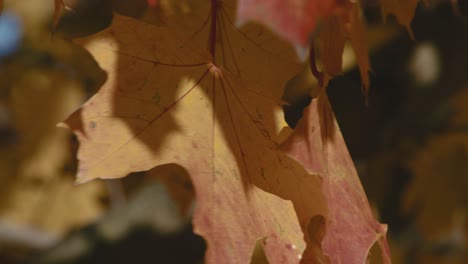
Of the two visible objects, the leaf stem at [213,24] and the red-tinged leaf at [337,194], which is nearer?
the red-tinged leaf at [337,194]

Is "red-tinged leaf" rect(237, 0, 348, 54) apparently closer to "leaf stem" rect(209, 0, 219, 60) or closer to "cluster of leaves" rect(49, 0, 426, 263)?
"cluster of leaves" rect(49, 0, 426, 263)

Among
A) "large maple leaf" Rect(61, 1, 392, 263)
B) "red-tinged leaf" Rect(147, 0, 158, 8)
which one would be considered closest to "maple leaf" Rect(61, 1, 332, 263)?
"large maple leaf" Rect(61, 1, 392, 263)

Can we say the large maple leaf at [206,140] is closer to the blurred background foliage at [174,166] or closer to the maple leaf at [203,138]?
the maple leaf at [203,138]

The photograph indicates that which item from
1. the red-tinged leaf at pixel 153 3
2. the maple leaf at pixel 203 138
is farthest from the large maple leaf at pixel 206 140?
the red-tinged leaf at pixel 153 3

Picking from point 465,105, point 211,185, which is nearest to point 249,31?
point 211,185

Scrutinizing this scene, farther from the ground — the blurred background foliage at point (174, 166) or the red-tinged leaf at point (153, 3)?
the red-tinged leaf at point (153, 3)

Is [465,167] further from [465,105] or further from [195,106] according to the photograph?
[195,106]

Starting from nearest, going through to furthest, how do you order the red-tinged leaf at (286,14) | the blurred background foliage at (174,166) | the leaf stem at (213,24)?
the red-tinged leaf at (286,14)
the leaf stem at (213,24)
the blurred background foliage at (174,166)

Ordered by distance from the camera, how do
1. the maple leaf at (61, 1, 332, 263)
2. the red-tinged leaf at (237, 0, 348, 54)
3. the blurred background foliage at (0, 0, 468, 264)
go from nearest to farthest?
the red-tinged leaf at (237, 0, 348, 54) → the maple leaf at (61, 1, 332, 263) → the blurred background foliage at (0, 0, 468, 264)
